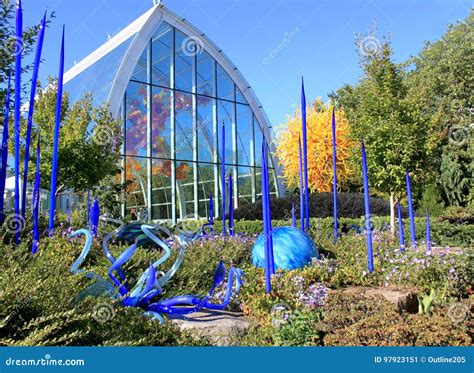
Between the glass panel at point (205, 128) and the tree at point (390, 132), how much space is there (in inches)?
333

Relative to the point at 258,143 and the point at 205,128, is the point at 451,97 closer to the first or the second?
the point at 258,143

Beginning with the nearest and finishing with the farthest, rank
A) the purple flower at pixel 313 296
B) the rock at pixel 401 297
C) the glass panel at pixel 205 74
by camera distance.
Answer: the purple flower at pixel 313 296, the rock at pixel 401 297, the glass panel at pixel 205 74

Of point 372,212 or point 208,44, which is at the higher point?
point 208,44

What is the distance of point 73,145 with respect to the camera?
968 cm

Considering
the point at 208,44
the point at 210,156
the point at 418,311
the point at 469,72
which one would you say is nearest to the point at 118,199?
the point at 210,156

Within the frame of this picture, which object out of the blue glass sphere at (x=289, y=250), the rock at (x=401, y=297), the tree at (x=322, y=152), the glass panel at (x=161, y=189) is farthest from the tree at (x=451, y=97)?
the rock at (x=401, y=297)

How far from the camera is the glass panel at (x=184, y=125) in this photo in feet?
55.4

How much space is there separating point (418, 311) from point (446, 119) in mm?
16083

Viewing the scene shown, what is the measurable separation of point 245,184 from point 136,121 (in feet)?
17.2

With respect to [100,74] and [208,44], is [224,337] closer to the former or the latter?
[100,74]

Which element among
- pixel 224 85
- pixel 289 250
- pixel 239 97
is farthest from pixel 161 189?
pixel 289 250

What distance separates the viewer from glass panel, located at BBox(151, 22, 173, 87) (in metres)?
16.7

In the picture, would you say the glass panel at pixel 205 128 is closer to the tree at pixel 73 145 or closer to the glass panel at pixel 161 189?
the glass panel at pixel 161 189

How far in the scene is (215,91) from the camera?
1859 centimetres
